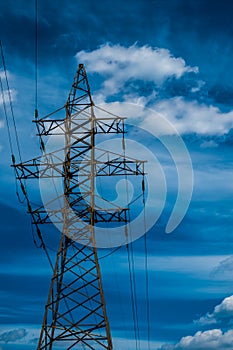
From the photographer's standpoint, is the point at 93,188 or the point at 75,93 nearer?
the point at 93,188

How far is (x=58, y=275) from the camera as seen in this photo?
36.8m

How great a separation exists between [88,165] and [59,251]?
627 centimetres

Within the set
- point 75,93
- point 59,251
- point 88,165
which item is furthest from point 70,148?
point 59,251

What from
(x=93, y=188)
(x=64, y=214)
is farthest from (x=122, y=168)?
(x=64, y=214)

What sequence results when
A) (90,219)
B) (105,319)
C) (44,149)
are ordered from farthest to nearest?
(44,149) → (90,219) → (105,319)

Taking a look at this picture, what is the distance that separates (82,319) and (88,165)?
1023 centimetres

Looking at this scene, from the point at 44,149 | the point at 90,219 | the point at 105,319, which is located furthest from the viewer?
the point at 44,149

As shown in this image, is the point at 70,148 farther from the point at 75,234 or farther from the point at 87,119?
the point at 75,234

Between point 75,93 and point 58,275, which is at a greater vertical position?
point 75,93

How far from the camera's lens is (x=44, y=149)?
40.6 metres

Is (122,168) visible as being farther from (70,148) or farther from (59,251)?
(59,251)

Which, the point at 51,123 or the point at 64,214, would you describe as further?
the point at 51,123

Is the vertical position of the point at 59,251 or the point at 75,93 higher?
the point at 75,93

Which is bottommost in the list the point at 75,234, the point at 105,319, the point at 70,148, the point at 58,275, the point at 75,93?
the point at 105,319
